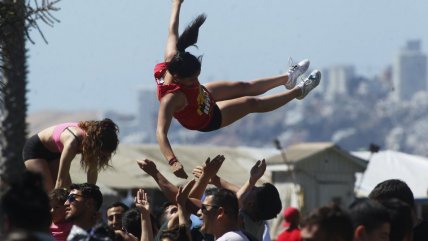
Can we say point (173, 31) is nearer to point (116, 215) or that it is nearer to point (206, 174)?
point (116, 215)

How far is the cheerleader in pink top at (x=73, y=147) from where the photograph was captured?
1034cm

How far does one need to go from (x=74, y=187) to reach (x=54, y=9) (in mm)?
2252

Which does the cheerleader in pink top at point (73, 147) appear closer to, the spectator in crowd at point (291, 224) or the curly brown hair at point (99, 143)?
the curly brown hair at point (99, 143)

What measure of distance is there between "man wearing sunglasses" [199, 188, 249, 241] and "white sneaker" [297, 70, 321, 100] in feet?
11.9

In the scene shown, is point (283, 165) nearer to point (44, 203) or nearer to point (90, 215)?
point (90, 215)

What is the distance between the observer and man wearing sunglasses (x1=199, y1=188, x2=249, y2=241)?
8734mm

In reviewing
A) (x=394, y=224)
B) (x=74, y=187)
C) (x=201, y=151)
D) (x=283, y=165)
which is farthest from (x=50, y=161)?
(x=201, y=151)

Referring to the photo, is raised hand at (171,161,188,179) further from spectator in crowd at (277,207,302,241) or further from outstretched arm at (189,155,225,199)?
spectator in crowd at (277,207,302,241)

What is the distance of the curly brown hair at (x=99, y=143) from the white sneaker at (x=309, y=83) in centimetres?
249

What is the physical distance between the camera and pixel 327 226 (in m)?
6.69

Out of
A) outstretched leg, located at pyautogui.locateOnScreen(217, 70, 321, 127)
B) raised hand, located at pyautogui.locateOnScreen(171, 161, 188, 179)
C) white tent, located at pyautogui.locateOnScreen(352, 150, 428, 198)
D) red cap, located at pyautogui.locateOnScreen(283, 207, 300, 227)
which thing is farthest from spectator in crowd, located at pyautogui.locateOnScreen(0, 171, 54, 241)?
white tent, located at pyautogui.locateOnScreen(352, 150, 428, 198)

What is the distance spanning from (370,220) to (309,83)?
547 centimetres

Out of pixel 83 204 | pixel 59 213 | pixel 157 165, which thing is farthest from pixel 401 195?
pixel 157 165

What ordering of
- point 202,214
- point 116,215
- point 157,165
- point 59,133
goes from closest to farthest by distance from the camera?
point 202,214
point 116,215
point 59,133
point 157,165
